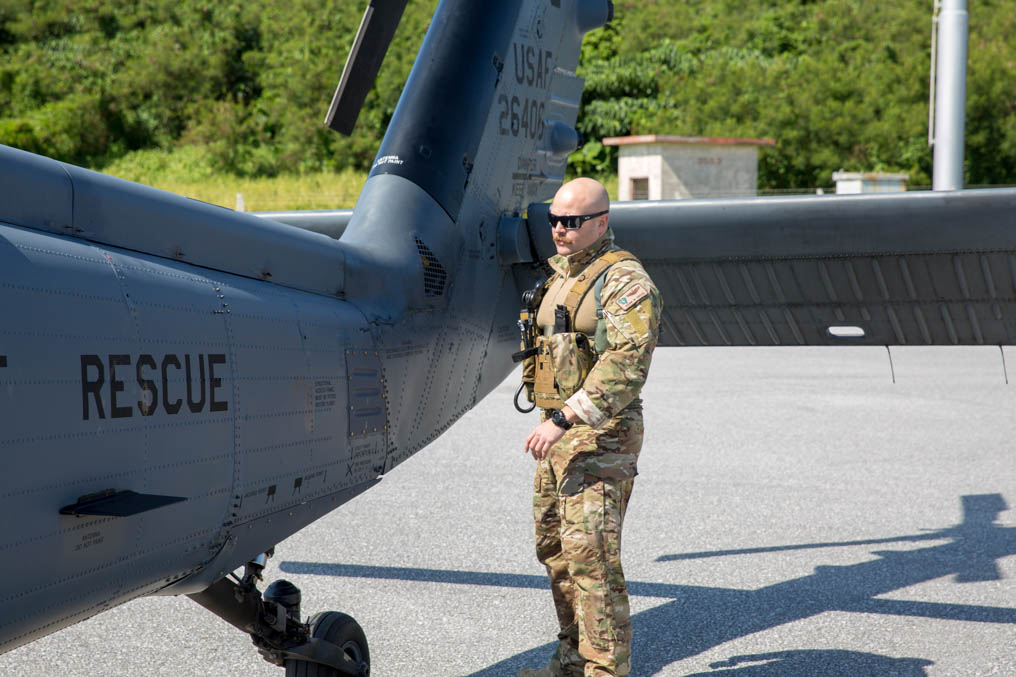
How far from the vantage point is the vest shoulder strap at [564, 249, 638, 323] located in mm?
3396

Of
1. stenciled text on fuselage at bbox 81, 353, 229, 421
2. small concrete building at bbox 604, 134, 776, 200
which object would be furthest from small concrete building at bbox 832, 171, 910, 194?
stenciled text on fuselage at bbox 81, 353, 229, 421

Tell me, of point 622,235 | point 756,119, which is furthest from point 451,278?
point 756,119

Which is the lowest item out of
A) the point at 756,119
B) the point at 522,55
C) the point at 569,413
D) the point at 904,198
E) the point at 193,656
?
the point at 193,656

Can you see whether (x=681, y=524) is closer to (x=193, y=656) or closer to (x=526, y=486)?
(x=526, y=486)

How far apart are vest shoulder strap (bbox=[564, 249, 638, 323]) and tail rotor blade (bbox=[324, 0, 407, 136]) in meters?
1.23

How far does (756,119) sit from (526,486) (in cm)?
3221

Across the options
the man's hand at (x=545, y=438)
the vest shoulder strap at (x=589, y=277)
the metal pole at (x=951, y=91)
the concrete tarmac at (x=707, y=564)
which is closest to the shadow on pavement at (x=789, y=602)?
the concrete tarmac at (x=707, y=564)

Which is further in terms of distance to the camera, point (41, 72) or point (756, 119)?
point (41, 72)

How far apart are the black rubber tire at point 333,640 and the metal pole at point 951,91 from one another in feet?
35.3

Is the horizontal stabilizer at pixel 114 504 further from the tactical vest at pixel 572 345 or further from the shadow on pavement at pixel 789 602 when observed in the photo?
the shadow on pavement at pixel 789 602

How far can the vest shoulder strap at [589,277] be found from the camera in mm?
3396

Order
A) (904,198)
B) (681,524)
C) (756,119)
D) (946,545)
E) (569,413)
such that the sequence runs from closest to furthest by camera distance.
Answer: (569,413) → (904,198) → (946,545) → (681,524) → (756,119)

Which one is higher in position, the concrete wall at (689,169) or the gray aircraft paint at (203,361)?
the concrete wall at (689,169)

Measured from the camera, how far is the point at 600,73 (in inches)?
1630
